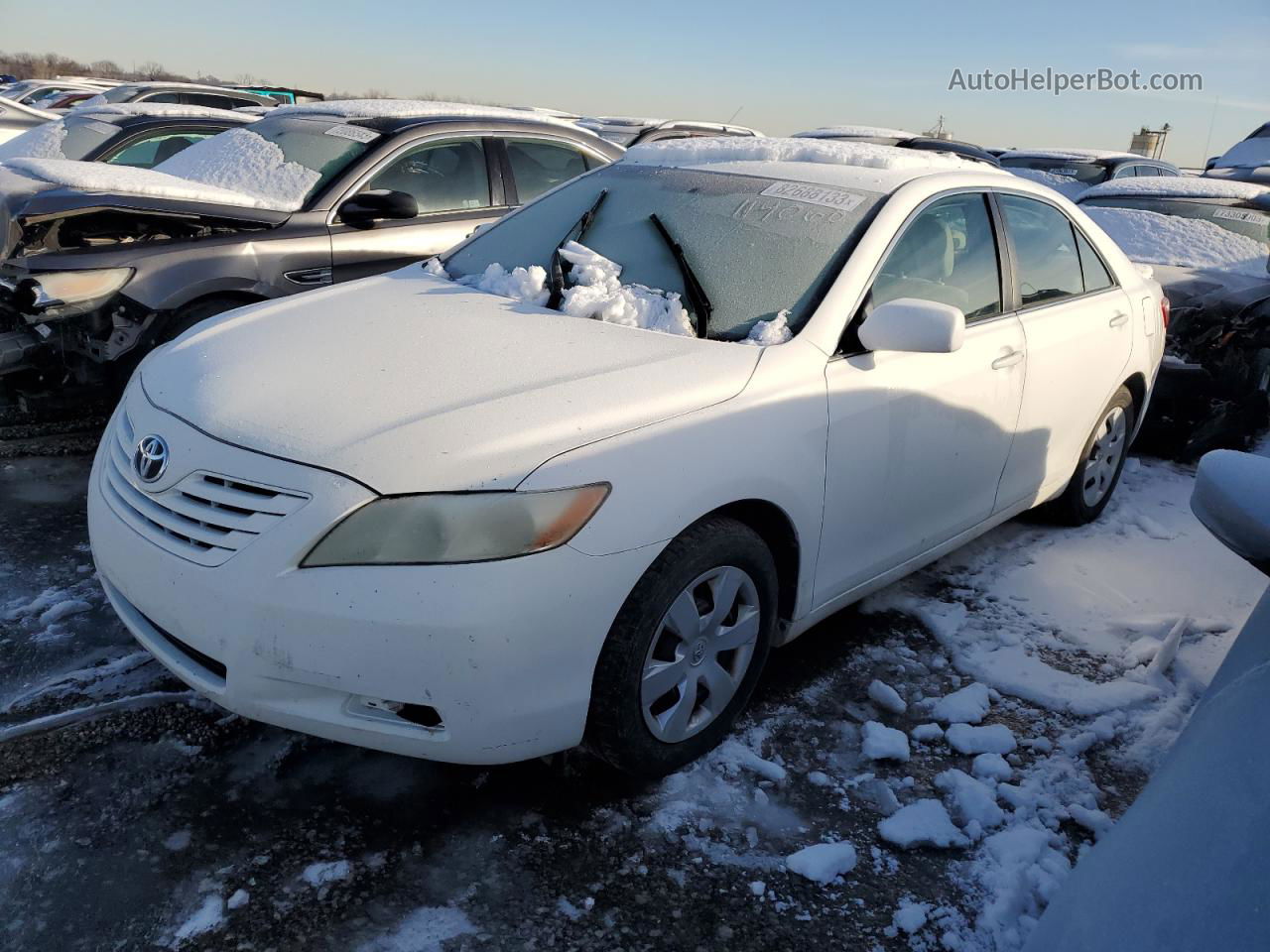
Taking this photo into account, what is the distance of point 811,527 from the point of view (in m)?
2.69

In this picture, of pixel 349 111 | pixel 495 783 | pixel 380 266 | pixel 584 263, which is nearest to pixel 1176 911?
pixel 495 783

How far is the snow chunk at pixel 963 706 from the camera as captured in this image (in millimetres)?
2930

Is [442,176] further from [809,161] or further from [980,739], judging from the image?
[980,739]

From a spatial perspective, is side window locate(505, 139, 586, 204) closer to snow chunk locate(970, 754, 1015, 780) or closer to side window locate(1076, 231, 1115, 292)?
side window locate(1076, 231, 1115, 292)

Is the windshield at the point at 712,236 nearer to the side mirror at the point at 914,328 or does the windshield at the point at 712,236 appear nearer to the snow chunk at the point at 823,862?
the side mirror at the point at 914,328

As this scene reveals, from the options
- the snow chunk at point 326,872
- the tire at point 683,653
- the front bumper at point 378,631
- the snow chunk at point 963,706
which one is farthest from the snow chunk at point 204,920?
the snow chunk at point 963,706

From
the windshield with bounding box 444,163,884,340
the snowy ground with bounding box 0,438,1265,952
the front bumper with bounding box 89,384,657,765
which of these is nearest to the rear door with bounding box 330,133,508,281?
the windshield with bounding box 444,163,884,340

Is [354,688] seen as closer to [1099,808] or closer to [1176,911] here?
[1176,911]

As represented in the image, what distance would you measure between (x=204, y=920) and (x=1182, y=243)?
6.39 m

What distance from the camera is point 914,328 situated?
8.87ft

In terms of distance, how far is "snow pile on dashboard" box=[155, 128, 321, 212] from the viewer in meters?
5.07

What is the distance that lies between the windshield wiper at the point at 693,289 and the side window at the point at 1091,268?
6.47 feet

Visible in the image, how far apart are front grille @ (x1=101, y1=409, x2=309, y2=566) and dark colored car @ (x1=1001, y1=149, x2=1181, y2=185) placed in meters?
11.3

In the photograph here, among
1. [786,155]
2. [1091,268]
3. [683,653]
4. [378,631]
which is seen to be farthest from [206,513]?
[1091,268]
